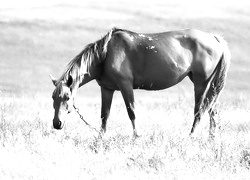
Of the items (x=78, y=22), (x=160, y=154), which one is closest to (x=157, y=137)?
→ (x=160, y=154)

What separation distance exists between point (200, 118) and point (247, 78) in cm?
1960

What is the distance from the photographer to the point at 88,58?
8.39 meters

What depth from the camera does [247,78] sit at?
2819 cm

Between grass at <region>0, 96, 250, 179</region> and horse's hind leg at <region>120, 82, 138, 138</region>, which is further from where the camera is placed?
horse's hind leg at <region>120, 82, 138, 138</region>

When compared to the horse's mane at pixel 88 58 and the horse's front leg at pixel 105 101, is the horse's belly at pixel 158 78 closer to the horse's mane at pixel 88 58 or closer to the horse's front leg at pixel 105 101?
the horse's front leg at pixel 105 101

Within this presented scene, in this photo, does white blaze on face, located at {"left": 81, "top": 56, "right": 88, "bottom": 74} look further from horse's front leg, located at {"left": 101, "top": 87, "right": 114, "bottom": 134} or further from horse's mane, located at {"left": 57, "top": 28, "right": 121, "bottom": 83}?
horse's front leg, located at {"left": 101, "top": 87, "right": 114, "bottom": 134}

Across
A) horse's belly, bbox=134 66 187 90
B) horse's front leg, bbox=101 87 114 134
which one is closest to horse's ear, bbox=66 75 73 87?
horse's front leg, bbox=101 87 114 134

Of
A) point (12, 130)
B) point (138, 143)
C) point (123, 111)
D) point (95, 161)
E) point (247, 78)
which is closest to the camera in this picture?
point (95, 161)

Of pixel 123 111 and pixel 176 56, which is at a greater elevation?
pixel 176 56

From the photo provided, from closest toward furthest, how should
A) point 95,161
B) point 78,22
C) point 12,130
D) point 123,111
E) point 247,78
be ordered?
1. point 95,161
2. point 12,130
3. point 123,111
4. point 247,78
5. point 78,22

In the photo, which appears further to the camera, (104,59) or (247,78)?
(247,78)

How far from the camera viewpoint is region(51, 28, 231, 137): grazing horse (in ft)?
26.9

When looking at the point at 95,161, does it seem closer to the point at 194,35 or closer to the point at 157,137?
the point at 157,137

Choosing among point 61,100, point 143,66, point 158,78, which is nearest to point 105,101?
point 143,66
